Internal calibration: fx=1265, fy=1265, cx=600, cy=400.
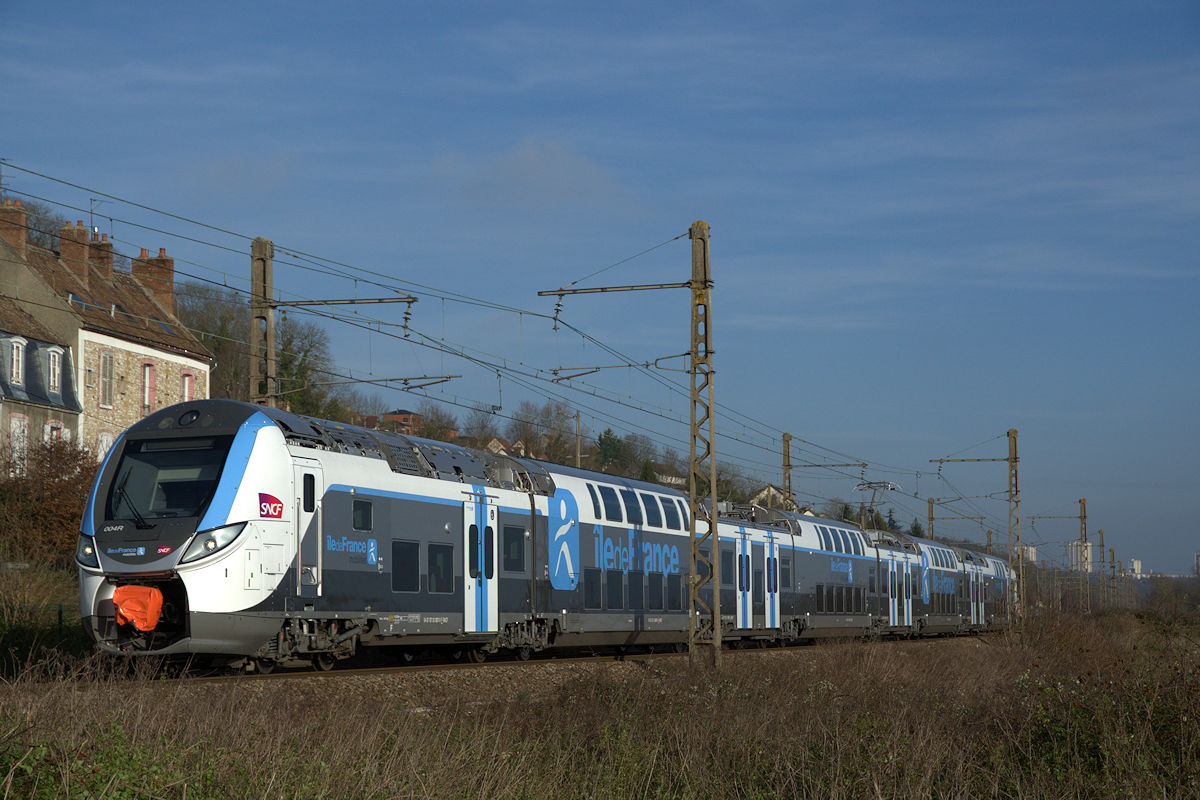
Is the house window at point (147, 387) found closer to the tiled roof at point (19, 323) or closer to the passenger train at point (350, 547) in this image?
the tiled roof at point (19, 323)

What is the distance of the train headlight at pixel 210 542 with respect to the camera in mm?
15281


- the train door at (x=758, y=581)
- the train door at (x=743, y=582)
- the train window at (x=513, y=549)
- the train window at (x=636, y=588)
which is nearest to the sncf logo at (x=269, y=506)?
the train window at (x=513, y=549)

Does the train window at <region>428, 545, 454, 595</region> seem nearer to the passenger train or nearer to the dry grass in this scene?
the passenger train

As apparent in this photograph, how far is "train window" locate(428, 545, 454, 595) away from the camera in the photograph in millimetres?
19156

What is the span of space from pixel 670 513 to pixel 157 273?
3630cm

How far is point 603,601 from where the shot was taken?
973 inches

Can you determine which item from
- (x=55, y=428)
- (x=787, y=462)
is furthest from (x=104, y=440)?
(x=787, y=462)

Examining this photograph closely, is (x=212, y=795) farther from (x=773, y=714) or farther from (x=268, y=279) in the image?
(x=268, y=279)

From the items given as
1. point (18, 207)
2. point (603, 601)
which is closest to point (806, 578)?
point (603, 601)

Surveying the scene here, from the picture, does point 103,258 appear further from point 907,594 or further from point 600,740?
point 600,740

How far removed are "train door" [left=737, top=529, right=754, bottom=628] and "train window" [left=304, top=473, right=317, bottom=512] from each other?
626 inches

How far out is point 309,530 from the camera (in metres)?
16.6

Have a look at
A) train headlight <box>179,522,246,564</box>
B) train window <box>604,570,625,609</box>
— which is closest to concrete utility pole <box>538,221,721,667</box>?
train window <box>604,570,625,609</box>

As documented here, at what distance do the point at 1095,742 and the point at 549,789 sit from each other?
5713mm
